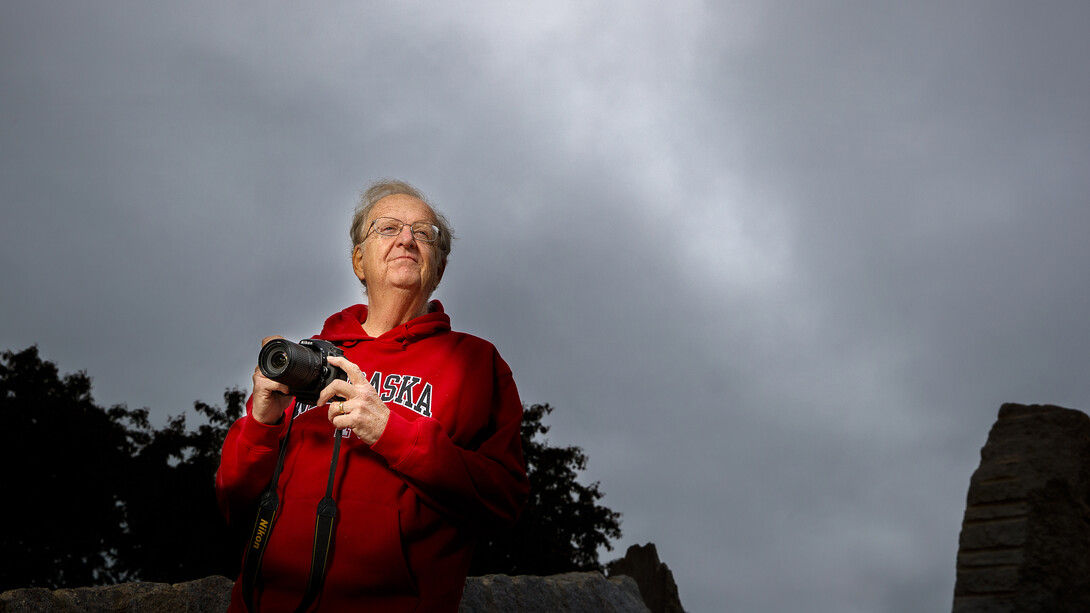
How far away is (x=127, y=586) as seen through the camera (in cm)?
369

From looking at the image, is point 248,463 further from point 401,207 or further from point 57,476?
point 57,476

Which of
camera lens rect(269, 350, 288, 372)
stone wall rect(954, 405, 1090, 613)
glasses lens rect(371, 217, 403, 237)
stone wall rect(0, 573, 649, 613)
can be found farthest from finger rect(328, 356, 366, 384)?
stone wall rect(954, 405, 1090, 613)

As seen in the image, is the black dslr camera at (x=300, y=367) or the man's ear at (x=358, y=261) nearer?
the black dslr camera at (x=300, y=367)

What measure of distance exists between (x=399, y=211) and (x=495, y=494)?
3.23 feet

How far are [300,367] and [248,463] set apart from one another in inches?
14.5

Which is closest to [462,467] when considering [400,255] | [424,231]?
[400,255]

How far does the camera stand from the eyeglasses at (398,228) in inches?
113

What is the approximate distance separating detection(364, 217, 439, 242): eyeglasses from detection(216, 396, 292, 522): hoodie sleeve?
2.18 ft

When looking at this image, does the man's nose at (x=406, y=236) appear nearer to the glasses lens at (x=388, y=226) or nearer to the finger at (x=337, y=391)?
the glasses lens at (x=388, y=226)

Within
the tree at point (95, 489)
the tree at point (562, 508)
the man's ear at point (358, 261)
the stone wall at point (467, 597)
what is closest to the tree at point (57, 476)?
the tree at point (95, 489)

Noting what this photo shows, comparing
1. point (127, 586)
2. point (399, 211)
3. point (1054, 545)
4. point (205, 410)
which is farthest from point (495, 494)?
point (205, 410)

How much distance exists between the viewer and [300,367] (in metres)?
2.34

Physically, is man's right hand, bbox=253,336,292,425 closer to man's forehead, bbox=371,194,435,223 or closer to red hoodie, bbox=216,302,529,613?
red hoodie, bbox=216,302,529,613

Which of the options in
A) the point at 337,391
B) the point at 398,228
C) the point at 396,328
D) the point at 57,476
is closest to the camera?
the point at 337,391
